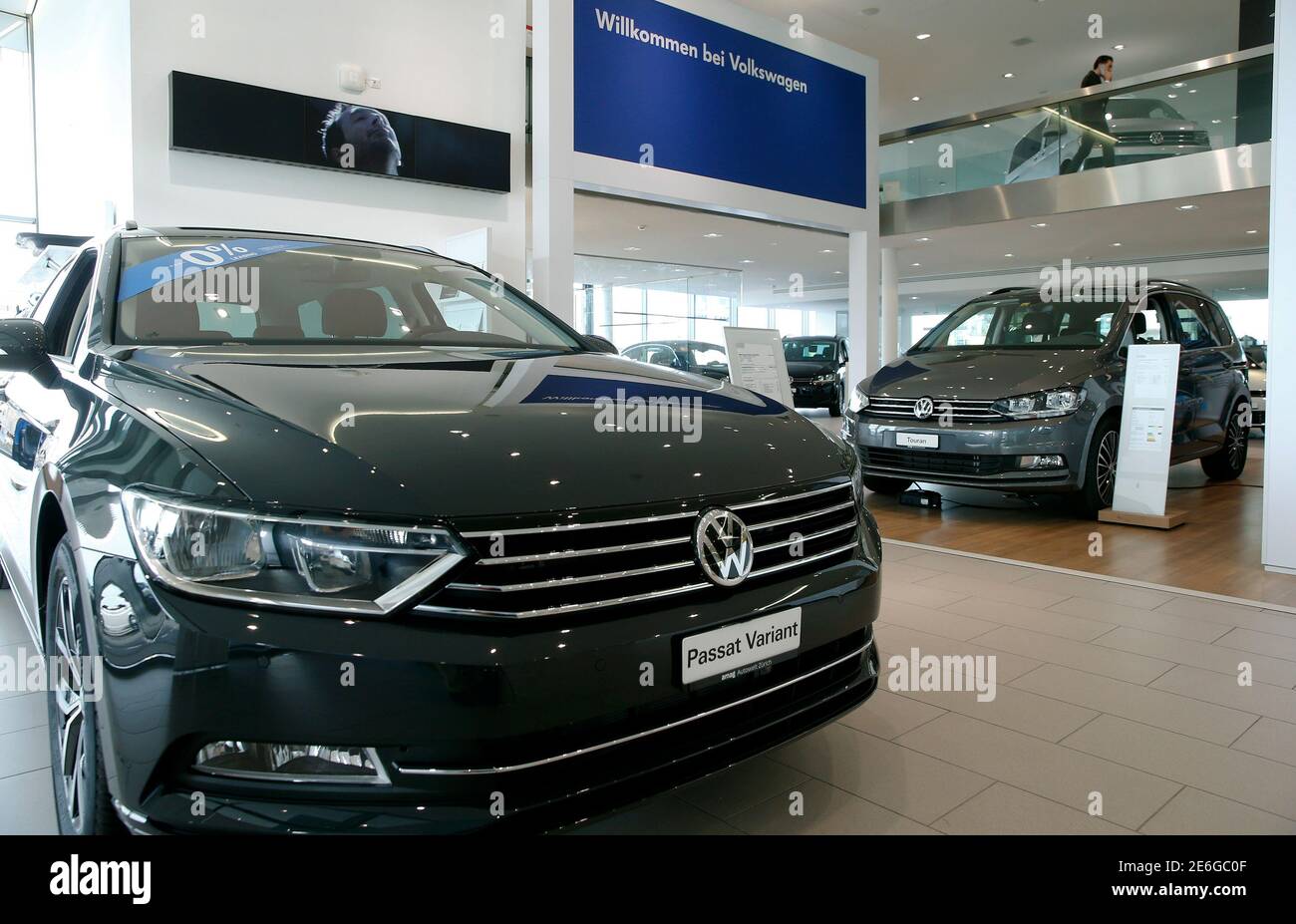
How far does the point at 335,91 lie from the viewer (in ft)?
18.4

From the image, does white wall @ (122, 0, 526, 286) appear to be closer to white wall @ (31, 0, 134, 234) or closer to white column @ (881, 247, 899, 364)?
white wall @ (31, 0, 134, 234)

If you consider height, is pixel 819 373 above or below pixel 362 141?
below

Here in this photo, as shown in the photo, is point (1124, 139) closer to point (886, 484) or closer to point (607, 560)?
point (886, 484)

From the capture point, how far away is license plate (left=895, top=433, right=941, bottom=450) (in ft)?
15.6

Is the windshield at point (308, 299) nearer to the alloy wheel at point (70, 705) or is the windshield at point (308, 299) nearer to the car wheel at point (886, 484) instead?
the alloy wheel at point (70, 705)

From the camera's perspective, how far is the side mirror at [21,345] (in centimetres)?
168

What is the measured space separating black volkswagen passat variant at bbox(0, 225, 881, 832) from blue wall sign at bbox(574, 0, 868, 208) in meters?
4.53

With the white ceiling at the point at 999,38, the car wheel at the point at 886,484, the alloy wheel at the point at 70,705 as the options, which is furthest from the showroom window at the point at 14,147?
the alloy wheel at the point at 70,705

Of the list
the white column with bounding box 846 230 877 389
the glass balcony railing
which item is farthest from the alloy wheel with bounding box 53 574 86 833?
the glass balcony railing

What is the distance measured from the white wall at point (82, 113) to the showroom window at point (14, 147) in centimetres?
34

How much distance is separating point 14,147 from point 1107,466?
10.9 metres

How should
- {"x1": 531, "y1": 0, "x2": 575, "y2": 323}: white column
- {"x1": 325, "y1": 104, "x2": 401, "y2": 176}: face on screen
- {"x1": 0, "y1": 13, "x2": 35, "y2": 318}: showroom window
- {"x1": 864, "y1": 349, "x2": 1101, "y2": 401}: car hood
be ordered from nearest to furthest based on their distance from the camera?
Result: {"x1": 864, "y1": 349, "x2": 1101, "y2": 401}: car hood, {"x1": 531, "y1": 0, "x2": 575, "y2": 323}: white column, {"x1": 325, "y1": 104, "x2": 401, "y2": 176}: face on screen, {"x1": 0, "y1": 13, "x2": 35, "y2": 318}: showroom window

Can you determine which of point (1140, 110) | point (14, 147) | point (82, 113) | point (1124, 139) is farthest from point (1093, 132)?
point (14, 147)

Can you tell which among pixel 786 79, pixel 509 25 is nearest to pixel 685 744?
pixel 509 25
